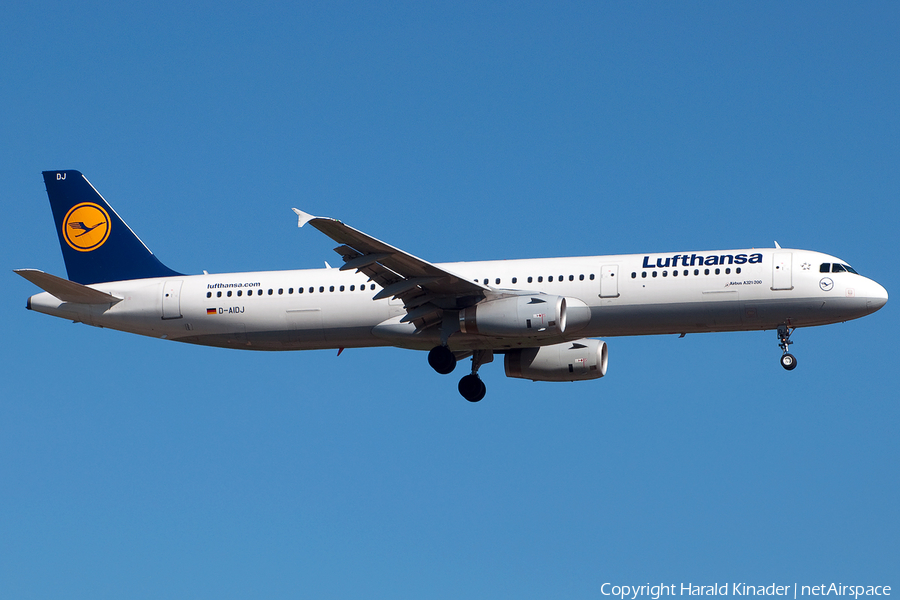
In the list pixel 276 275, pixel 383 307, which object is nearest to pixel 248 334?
pixel 276 275

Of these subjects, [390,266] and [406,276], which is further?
[406,276]

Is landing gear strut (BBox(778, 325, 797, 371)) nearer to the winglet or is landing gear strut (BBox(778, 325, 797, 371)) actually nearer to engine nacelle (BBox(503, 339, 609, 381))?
engine nacelle (BBox(503, 339, 609, 381))

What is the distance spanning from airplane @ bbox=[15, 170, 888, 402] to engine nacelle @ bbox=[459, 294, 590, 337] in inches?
1.7

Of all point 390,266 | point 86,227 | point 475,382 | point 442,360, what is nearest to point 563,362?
point 475,382

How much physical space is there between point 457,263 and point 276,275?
6.37 meters

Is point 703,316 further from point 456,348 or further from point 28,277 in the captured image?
point 28,277

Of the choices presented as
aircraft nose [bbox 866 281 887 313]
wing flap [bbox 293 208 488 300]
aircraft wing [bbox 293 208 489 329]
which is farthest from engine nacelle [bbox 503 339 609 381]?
aircraft nose [bbox 866 281 887 313]

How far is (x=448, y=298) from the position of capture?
35469 mm

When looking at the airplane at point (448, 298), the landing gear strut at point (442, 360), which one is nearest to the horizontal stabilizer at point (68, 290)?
the airplane at point (448, 298)

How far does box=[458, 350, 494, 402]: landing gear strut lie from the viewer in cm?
3919

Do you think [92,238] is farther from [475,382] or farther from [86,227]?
[475,382]

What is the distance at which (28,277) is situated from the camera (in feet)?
118

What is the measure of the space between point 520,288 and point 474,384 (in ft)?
15.3

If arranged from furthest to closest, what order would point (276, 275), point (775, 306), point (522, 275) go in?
point (276, 275)
point (522, 275)
point (775, 306)
